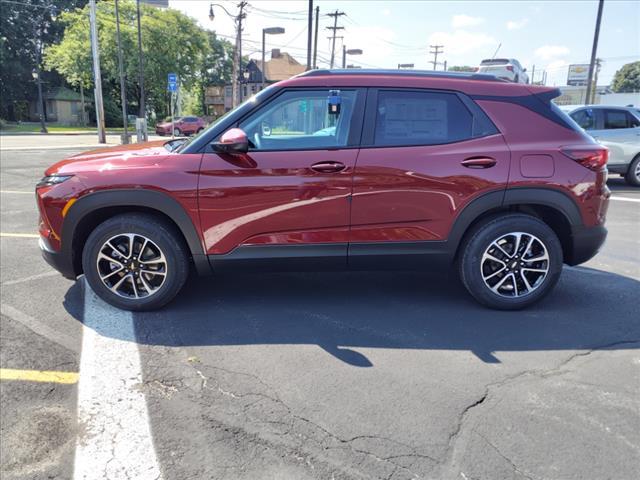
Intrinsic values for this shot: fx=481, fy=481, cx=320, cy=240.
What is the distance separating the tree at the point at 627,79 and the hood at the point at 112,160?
364 feet

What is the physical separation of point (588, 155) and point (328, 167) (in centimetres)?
204

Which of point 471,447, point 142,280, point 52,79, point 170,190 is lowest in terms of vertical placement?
point 471,447

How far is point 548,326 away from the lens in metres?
3.72

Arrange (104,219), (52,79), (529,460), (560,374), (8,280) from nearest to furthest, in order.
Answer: (529,460), (560,374), (104,219), (8,280), (52,79)

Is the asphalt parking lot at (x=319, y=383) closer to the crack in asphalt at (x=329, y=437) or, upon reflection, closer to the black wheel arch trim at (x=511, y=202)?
the crack in asphalt at (x=329, y=437)

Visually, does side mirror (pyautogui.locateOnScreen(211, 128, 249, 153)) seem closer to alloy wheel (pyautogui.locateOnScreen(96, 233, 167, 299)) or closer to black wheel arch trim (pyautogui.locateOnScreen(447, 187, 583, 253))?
alloy wheel (pyautogui.locateOnScreen(96, 233, 167, 299))

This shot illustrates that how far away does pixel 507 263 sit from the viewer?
12.7ft

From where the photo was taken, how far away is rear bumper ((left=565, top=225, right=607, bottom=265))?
3.86m

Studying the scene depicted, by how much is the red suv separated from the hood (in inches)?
0.7

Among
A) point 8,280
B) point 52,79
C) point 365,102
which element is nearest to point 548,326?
point 365,102

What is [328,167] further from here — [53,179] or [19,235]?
[19,235]

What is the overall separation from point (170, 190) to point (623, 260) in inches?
197

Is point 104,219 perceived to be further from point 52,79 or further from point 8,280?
point 52,79

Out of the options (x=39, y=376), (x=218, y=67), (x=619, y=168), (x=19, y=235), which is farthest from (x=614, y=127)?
(x=218, y=67)
